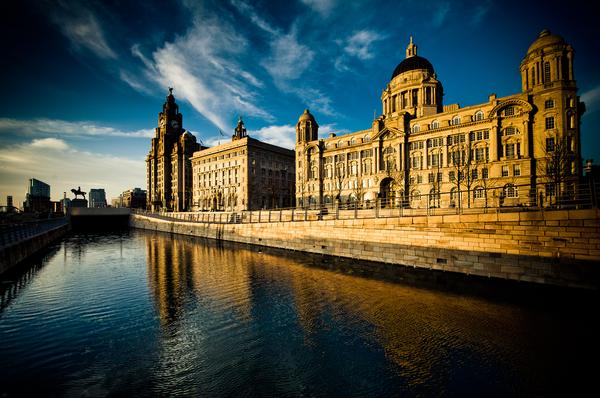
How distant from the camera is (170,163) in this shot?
13575 cm

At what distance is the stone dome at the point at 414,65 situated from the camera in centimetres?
7823

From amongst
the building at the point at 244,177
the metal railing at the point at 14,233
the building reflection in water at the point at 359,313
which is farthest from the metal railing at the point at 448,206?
the building at the point at 244,177

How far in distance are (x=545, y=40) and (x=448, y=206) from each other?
33430 millimetres

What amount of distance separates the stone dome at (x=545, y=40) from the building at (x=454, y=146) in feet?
0.46

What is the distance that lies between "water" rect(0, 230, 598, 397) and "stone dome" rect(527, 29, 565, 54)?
53744mm

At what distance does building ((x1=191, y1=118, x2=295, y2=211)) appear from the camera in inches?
3602

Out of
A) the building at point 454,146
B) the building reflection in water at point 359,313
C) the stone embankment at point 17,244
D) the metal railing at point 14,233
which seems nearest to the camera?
the building reflection in water at point 359,313

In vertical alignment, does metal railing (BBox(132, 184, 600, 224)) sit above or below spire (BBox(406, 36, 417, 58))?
below

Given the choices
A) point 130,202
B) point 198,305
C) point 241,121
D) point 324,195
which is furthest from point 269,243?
point 130,202

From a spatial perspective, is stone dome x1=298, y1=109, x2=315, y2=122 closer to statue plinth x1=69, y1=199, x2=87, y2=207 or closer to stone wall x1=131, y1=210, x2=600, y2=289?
stone wall x1=131, y1=210, x2=600, y2=289

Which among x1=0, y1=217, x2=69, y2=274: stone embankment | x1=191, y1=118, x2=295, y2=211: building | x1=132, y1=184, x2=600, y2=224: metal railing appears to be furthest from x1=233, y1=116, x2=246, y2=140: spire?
x1=0, y1=217, x2=69, y2=274: stone embankment

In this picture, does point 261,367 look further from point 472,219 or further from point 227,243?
point 227,243

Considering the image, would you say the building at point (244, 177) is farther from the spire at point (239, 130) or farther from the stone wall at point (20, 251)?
the stone wall at point (20, 251)

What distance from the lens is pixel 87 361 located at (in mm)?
9727
